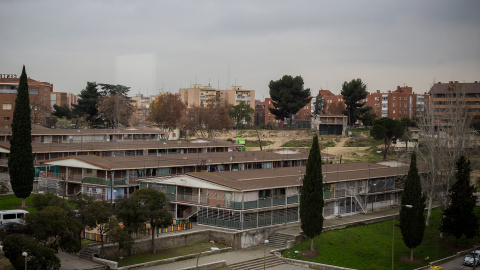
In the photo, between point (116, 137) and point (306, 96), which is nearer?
point (116, 137)

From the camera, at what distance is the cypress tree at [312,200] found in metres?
39.2

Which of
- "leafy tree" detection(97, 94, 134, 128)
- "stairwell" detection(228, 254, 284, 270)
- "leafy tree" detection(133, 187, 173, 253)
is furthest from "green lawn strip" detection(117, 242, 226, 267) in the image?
"leafy tree" detection(97, 94, 134, 128)

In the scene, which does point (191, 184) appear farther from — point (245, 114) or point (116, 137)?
point (245, 114)

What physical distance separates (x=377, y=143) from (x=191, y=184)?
183 ft

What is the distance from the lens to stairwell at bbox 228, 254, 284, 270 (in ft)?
120

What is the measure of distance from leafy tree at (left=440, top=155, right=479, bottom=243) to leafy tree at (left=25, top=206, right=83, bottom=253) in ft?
88.5

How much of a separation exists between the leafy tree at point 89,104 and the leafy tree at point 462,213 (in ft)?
277

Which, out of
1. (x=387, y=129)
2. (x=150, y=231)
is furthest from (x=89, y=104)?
(x=150, y=231)

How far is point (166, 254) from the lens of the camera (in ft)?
123

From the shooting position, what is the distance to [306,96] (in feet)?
368

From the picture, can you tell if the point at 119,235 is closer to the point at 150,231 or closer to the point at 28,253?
the point at 150,231

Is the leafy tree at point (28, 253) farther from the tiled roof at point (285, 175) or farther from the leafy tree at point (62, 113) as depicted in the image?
the leafy tree at point (62, 113)

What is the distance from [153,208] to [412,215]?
59.2 ft

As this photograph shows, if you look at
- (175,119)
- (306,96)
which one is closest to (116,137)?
(175,119)
